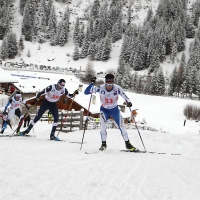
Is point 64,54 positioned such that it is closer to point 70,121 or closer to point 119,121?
point 70,121

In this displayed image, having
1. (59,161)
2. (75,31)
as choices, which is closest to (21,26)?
(75,31)

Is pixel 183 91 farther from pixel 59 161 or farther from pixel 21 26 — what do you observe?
pixel 21 26

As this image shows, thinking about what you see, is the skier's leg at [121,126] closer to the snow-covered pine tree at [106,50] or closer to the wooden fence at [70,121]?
the wooden fence at [70,121]

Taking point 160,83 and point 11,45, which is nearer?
point 160,83

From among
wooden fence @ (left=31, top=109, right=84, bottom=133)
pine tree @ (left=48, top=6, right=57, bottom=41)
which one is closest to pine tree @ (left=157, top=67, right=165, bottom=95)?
wooden fence @ (left=31, top=109, right=84, bottom=133)

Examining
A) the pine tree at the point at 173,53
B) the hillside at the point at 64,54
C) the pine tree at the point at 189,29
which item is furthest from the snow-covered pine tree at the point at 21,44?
the pine tree at the point at 189,29

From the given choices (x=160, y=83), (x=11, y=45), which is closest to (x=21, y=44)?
(x=11, y=45)

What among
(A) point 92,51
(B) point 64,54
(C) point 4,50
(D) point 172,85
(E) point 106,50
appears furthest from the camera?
(B) point 64,54

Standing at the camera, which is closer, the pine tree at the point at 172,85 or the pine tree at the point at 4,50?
the pine tree at the point at 172,85

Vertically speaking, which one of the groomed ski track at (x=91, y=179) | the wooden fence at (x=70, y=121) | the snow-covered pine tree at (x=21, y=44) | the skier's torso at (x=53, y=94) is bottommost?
the wooden fence at (x=70, y=121)

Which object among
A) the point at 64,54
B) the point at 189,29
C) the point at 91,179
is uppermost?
the point at 189,29

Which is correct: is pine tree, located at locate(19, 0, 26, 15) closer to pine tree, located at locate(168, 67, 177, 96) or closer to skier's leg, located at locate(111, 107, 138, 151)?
pine tree, located at locate(168, 67, 177, 96)

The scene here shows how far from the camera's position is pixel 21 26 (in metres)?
117

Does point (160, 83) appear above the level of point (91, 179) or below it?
above
